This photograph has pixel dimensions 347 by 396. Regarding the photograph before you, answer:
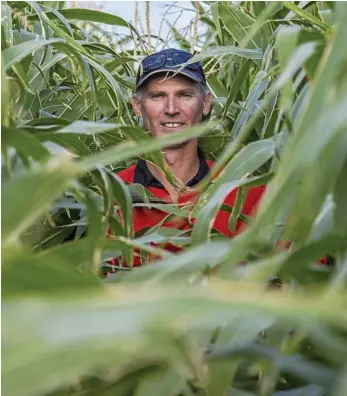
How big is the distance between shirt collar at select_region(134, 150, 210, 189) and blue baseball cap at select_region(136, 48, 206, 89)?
133mm

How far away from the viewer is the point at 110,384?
35cm

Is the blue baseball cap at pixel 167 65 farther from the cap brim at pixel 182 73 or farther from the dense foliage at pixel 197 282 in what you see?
the dense foliage at pixel 197 282

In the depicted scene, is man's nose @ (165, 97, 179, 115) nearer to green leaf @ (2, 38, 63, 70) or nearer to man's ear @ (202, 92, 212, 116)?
man's ear @ (202, 92, 212, 116)

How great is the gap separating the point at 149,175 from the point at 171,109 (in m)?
0.17

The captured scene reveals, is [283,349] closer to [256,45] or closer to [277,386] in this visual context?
[277,386]

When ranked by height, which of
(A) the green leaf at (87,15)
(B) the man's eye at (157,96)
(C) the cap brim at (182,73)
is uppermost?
(A) the green leaf at (87,15)

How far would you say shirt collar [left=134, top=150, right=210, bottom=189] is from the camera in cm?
116

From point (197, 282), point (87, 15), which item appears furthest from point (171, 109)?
point (197, 282)

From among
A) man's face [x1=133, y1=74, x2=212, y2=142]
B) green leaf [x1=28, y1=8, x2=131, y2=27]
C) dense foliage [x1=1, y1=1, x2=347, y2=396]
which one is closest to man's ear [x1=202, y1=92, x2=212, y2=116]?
man's face [x1=133, y1=74, x2=212, y2=142]

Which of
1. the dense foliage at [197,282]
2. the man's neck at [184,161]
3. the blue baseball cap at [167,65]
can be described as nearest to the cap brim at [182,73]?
the blue baseball cap at [167,65]

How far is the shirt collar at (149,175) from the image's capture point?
1163mm

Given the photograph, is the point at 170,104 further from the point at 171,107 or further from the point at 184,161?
the point at 184,161

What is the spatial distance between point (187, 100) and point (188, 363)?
3.52 ft

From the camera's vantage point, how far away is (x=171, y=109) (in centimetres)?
131
